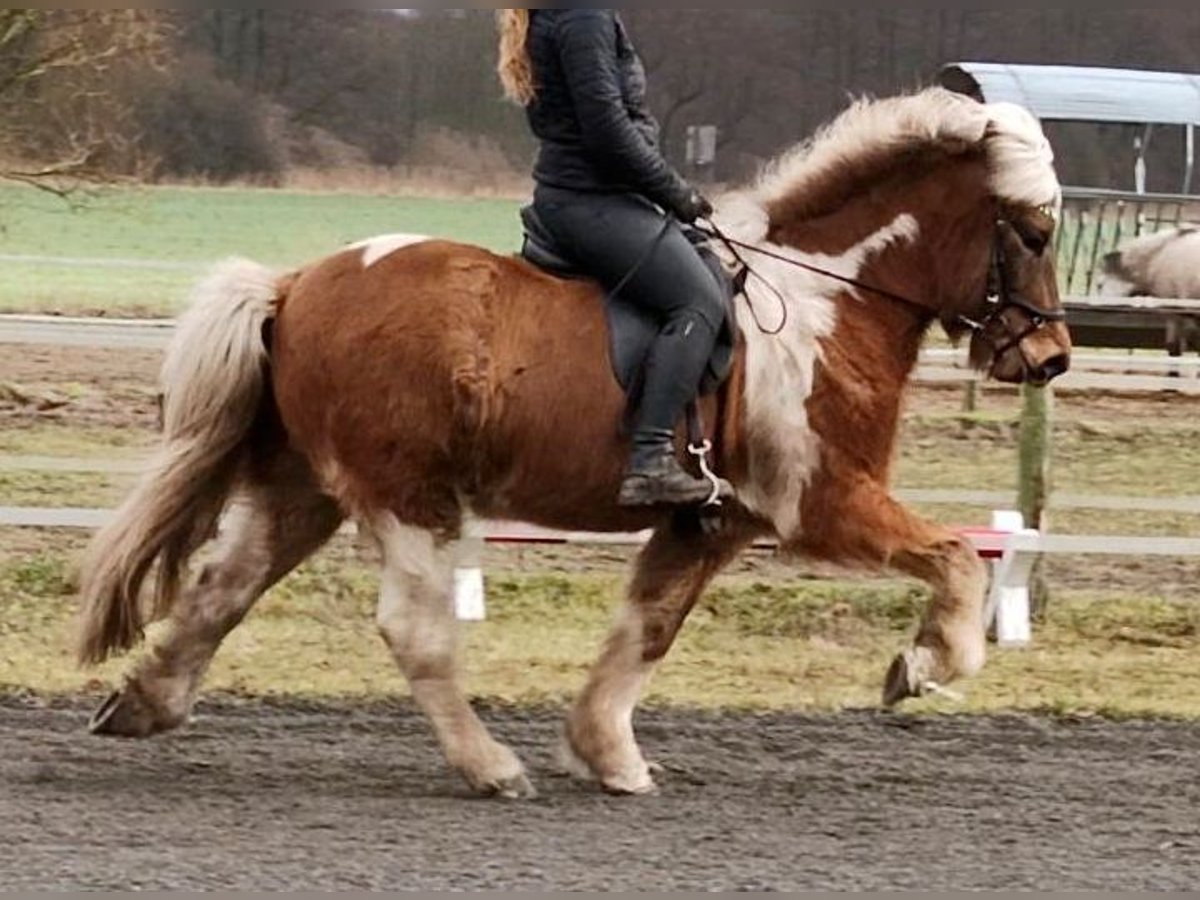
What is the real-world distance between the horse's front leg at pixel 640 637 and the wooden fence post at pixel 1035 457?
327cm

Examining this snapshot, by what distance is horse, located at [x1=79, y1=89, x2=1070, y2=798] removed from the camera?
5723 millimetres

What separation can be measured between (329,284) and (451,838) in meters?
1.60

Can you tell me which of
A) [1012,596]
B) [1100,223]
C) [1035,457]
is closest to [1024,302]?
[1012,596]

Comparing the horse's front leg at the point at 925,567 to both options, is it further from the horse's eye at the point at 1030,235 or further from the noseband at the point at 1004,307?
the horse's eye at the point at 1030,235

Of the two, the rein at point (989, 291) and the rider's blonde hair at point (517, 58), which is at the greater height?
the rider's blonde hair at point (517, 58)

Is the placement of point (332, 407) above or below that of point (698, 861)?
above

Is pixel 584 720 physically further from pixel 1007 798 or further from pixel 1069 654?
pixel 1069 654

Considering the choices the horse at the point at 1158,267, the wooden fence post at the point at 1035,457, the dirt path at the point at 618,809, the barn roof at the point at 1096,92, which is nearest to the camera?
the dirt path at the point at 618,809

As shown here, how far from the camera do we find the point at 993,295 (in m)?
6.06

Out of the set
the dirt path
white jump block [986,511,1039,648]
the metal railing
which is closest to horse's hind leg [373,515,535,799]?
the dirt path

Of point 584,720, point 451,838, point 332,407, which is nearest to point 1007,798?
point 584,720

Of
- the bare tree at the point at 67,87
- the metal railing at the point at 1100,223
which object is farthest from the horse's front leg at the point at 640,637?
the metal railing at the point at 1100,223

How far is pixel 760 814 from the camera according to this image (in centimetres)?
559

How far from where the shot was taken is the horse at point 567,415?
18.8 ft
